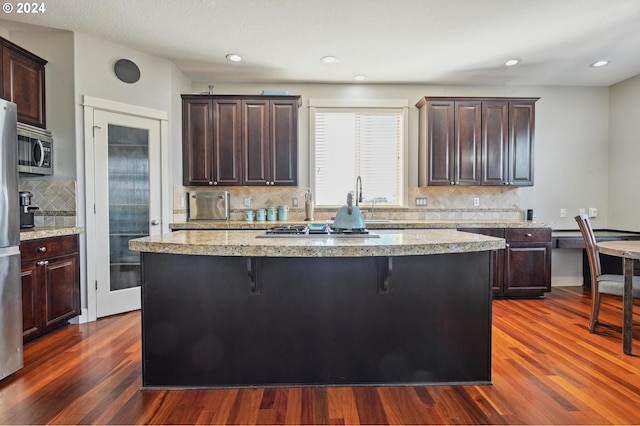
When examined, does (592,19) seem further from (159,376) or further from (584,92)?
(159,376)

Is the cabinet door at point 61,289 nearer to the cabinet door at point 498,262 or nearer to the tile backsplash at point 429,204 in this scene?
the tile backsplash at point 429,204

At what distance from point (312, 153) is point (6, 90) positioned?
3.01m

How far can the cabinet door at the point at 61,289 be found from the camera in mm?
2889

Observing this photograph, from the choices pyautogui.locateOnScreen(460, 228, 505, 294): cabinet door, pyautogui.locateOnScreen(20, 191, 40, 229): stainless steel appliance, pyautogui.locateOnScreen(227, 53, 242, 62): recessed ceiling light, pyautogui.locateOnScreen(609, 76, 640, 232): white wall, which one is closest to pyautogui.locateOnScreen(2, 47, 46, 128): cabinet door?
pyautogui.locateOnScreen(20, 191, 40, 229): stainless steel appliance

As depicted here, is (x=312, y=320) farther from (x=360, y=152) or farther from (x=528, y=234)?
(x=528, y=234)

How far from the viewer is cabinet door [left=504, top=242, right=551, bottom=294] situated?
3.97 meters

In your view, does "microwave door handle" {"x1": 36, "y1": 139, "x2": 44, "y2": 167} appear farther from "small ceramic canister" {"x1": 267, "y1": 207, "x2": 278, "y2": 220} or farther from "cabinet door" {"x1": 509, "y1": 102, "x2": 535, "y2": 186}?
"cabinet door" {"x1": 509, "y1": 102, "x2": 535, "y2": 186}

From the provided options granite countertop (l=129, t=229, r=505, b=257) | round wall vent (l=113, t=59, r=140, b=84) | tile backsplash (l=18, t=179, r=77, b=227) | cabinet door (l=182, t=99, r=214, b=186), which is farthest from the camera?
cabinet door (l=182, t=99, r=214, b=186)

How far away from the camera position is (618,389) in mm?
2053

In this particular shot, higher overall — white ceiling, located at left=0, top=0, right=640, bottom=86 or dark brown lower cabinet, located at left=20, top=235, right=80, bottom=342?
white ceiling, located at left=0, top=0, right=640, bottom=86

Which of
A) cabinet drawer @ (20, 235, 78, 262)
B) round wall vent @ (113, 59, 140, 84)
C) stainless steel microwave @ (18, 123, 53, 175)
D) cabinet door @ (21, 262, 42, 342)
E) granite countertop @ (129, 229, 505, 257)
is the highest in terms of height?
round wall vent @ (113, 59, 140, 84)

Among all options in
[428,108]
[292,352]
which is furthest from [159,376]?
[428,108]

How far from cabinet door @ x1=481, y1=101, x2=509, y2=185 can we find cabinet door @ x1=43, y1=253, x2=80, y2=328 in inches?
177

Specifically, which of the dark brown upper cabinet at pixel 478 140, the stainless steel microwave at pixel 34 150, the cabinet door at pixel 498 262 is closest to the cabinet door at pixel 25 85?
the stainless steel microwave at pixel 34 150
